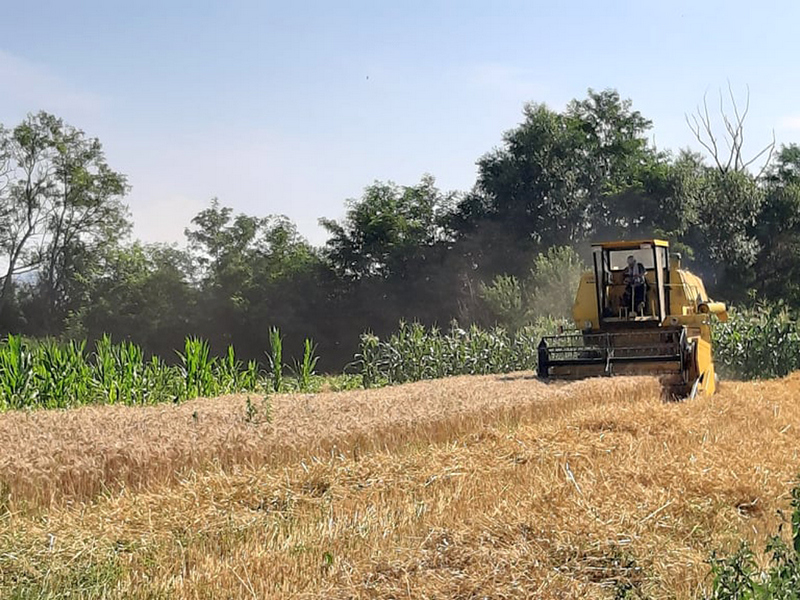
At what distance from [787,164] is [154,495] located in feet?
131

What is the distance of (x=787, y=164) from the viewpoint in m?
40.3

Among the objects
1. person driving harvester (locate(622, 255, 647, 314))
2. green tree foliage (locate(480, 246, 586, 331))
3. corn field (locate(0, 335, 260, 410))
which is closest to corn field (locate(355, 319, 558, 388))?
corn field (locate(0, 335, 260, 410))

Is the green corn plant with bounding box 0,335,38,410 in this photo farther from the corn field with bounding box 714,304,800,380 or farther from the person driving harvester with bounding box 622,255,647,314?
the corn field with bounding box 714,304,800,380

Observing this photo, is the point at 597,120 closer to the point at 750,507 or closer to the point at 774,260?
the point at 774,260

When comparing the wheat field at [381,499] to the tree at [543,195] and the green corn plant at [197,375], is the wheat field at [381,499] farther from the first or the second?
the tree at [543,195]

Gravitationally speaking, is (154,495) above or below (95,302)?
below

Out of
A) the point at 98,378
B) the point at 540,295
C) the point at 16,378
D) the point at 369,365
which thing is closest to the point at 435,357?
Answer: the point at 369,365

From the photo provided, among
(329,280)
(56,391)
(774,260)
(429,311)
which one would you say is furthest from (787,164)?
(56,391)

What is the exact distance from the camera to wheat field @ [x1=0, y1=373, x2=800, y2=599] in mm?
4309

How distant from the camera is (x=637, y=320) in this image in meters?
13.3

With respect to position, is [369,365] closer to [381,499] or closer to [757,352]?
[757,352]

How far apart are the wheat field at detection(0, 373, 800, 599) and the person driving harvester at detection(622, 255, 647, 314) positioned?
4581mm

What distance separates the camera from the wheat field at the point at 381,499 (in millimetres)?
4309

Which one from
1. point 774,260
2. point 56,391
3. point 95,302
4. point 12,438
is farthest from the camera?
point 95,302
